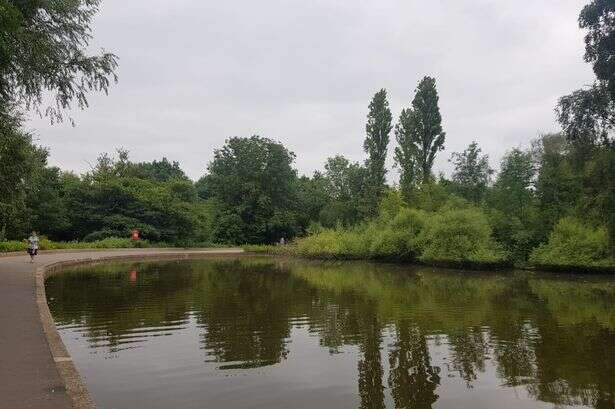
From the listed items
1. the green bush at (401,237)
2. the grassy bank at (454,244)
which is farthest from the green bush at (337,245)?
the green bush at (401,237)

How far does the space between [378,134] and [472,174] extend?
9.52 m

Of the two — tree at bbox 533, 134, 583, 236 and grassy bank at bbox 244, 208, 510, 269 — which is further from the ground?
tree at bbox 533, 134, 583, 236

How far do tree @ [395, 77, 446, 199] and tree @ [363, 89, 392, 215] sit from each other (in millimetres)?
2672

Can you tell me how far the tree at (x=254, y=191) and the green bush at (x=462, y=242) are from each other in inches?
1084

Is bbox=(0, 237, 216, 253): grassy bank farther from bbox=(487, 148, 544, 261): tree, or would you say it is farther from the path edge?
bbox=(487, 148, 544, 261): tree

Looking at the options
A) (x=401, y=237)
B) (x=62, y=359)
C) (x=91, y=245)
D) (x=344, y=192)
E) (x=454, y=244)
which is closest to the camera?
(x=62, y=359)

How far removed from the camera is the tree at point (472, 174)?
47.5 m

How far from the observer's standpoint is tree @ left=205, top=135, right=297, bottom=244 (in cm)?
5916

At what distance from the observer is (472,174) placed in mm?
48031

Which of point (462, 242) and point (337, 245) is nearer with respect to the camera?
point (462, 242)

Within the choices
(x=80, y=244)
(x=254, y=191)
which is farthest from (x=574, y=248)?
(x=254, y=191)

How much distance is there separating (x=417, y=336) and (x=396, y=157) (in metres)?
33.5

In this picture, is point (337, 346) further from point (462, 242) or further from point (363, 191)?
point (363, 191)

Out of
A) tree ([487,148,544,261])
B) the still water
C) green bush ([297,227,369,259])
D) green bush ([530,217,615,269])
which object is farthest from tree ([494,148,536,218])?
the still water
